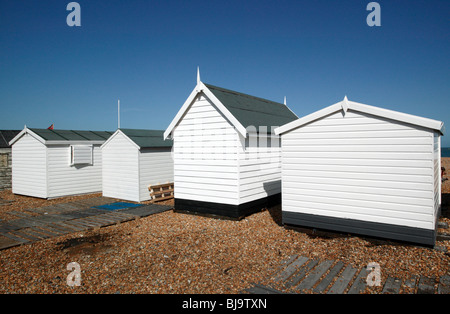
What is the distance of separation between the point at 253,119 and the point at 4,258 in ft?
26.5

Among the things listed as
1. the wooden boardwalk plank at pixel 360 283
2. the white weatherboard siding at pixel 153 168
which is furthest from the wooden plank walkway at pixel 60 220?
the wooden boardwalk plank at pixel 360 283

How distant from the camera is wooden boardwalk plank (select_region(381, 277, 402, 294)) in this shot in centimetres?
496

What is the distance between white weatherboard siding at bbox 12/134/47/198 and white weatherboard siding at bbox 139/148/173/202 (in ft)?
17.4

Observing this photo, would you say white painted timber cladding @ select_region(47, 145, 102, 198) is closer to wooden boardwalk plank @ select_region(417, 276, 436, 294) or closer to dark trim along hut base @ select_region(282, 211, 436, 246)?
dark trim along hut base @ select_region(282, 211, 436, 246)

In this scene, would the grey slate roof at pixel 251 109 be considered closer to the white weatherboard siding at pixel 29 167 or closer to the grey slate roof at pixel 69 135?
the grey slate roof at pixel 69 135

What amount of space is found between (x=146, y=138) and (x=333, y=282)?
11.7 m

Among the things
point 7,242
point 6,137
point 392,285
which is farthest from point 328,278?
point 6,137

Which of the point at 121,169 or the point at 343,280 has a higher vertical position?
the point at 121,169

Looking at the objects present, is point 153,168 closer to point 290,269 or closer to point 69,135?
point 69,135

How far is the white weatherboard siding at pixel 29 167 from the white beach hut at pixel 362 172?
A: 12918 mm

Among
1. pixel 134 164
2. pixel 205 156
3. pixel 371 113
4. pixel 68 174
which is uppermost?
pixel 371 113

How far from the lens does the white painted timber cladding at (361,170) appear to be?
6.81 meters

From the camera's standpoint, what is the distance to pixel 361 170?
7.46m
